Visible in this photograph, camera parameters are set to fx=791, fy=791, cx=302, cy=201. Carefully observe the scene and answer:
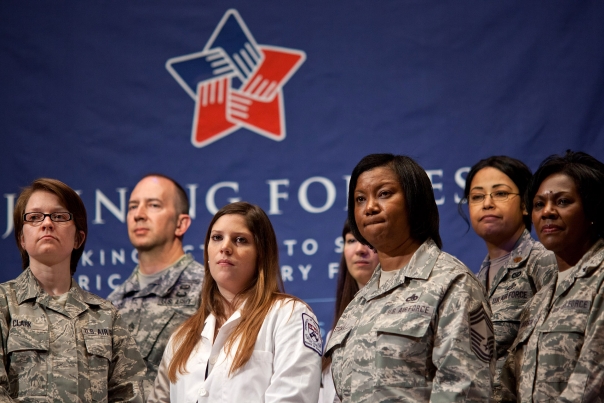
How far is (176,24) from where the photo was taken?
491 cm

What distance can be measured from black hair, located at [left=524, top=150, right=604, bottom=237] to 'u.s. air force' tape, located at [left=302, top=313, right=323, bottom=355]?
3.19ft

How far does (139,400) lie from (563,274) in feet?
5.30

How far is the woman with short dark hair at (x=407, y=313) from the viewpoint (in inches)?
90.6

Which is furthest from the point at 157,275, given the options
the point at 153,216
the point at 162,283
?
the point at 153,216

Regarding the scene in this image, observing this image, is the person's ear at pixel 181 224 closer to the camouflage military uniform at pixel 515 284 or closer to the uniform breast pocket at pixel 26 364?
the uniform breast pocket at pixel 26 364

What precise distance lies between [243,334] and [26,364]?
76 cm

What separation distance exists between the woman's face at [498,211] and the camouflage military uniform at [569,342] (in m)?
0.63

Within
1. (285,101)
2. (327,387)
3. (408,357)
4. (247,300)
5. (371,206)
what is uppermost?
(285,101)

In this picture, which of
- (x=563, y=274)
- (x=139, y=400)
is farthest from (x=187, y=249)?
(x=563, y=274)

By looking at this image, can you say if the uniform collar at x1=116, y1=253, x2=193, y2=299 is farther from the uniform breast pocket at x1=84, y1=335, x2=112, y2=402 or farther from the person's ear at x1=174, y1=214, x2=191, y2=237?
the uniform breast pocket at x1=84, y1=335, x2=112, y2=402

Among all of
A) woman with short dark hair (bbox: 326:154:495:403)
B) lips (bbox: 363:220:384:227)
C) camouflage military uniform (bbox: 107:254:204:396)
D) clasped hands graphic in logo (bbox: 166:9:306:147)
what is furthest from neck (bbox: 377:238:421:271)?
clasped hands graphic in logo (bbox: 166:9:306:147)

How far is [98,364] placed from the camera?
2883mm

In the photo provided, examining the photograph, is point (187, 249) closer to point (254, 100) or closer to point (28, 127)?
point (254, 100)

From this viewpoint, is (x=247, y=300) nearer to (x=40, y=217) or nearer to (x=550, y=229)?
(x=40, y=217)
